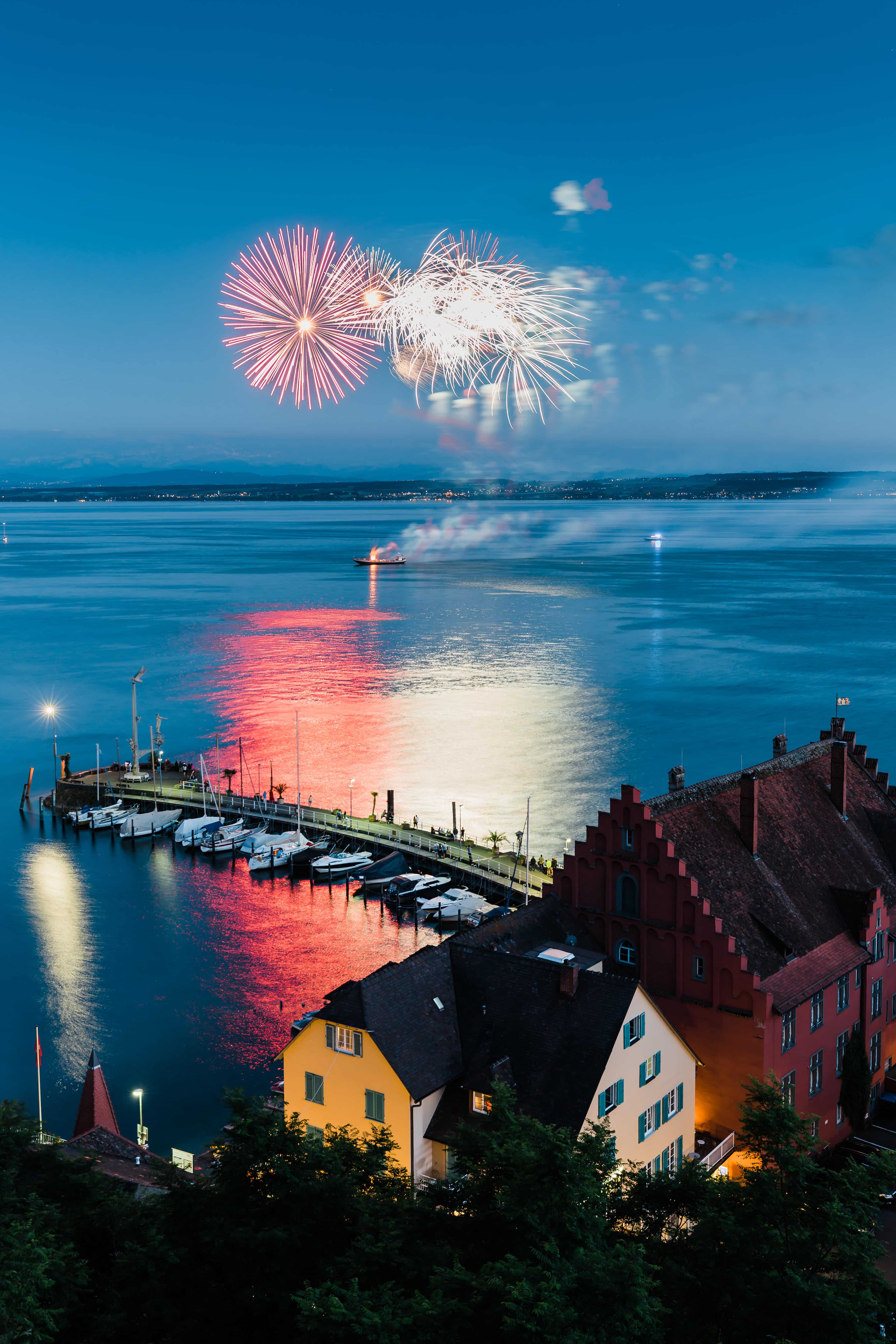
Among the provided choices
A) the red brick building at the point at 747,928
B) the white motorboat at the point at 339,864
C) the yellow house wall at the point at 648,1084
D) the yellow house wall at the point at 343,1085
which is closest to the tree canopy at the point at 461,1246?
the yellow house wall at the point at 343,1085

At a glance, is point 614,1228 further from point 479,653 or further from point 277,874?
point 479,653

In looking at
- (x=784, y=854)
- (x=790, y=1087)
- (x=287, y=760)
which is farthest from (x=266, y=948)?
(x=287, y=760)

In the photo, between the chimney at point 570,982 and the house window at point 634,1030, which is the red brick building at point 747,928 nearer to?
the house window at point 634,1030

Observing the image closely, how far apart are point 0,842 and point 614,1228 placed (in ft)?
256

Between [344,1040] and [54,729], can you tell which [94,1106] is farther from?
[54,729]

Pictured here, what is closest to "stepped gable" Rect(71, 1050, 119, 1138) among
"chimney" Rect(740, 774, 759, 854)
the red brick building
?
the red brick building

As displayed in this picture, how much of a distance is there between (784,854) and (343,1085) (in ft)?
66.4

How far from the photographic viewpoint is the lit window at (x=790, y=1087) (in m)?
39.1

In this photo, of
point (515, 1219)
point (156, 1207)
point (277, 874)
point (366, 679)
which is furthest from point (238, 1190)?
point (366, 679)

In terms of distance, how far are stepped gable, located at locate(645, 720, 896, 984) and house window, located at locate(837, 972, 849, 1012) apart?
61 cm

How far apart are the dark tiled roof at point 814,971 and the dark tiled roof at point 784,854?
13.6 inches

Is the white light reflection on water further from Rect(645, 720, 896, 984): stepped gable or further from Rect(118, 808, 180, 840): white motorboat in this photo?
Rect(645, 720, 896, 984): stepped gable

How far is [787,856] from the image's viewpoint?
45.8m

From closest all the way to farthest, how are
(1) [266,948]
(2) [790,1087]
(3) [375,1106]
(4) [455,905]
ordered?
(3) [375,1106], (2) [790,1087], (1) [266,948], (4) [455,905]
